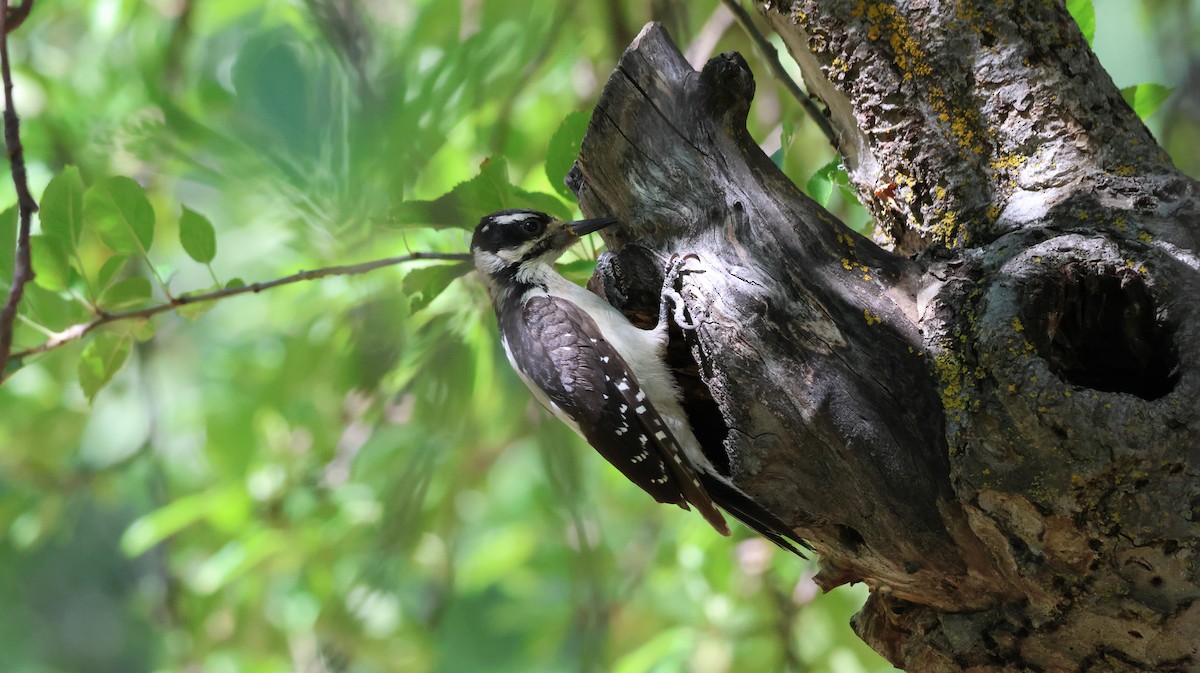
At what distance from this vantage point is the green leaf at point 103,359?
2807 mm

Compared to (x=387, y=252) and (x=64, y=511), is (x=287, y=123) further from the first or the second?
(x=64, y=511)

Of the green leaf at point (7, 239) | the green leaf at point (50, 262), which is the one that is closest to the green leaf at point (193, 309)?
the green leaf at point (50, 262)

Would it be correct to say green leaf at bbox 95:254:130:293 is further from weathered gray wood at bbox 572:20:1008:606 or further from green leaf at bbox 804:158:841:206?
green leaf at bbox 804:158:841:206

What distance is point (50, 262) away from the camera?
269 cm

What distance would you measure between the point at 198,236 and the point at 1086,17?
2573 millimetres

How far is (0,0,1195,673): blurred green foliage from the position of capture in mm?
1523

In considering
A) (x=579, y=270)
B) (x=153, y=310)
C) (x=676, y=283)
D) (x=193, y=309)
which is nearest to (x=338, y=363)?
(x=193, y=309)

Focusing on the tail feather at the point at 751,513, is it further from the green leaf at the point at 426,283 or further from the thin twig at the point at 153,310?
the thin twig at the point at 153,310

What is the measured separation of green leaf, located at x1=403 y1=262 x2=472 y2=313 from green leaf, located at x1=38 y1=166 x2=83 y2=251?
90cm

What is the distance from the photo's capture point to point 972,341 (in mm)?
2096

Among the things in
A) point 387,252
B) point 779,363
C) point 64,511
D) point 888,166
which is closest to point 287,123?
point 779,363

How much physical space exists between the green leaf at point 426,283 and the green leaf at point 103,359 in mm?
848

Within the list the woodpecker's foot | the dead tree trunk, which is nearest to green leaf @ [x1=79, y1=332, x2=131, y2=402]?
the dead tree trunk

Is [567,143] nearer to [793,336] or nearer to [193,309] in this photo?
[793,336]
